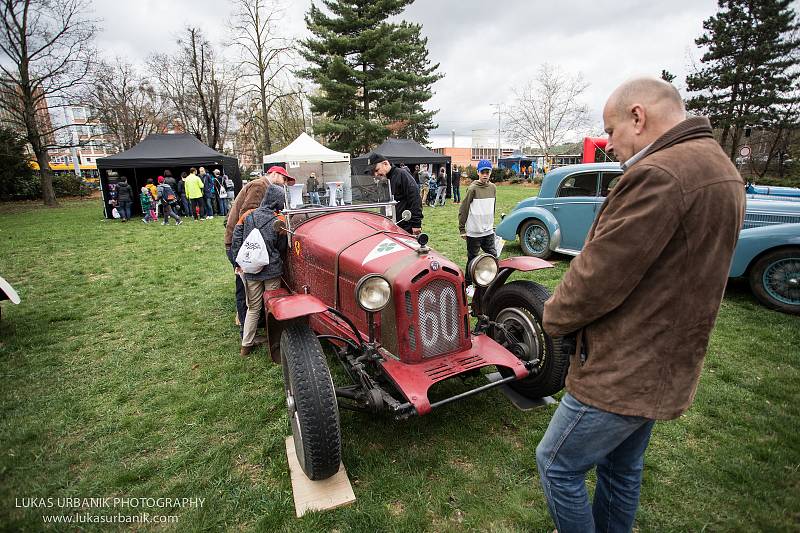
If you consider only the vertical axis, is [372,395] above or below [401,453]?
above

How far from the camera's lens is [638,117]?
1335mm

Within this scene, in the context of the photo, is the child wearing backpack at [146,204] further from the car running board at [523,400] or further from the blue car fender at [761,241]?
the blue car fender at [761,241]

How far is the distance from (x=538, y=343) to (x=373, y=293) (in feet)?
4.47

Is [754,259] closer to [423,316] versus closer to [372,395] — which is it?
[423,316]

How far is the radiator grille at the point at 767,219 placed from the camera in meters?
5.36

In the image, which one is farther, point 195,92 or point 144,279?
point 195,92

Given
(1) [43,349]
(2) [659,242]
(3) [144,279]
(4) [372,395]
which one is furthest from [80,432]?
(3) [144,279]

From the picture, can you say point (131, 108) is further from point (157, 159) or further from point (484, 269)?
point (484, 269)

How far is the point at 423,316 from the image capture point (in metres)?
2.74

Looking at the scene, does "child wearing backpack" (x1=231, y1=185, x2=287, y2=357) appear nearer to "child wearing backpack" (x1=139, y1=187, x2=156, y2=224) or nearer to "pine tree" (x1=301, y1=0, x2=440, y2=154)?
"child wearing backpack" (x1=139, y1=187, x2=156, y2=224)

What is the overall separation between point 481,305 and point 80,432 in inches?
133

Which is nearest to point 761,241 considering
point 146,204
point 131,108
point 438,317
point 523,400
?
point 523,400

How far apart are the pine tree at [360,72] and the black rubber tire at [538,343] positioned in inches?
816

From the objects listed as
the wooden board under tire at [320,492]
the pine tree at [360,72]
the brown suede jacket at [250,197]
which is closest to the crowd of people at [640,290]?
the wooden board under tire at [320,492]
